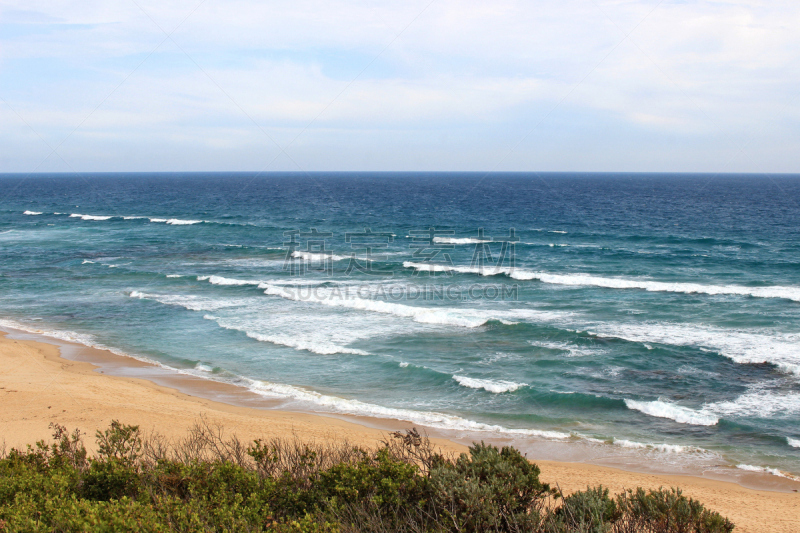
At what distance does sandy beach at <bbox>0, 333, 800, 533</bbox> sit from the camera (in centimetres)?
940

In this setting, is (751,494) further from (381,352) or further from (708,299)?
(708,299)

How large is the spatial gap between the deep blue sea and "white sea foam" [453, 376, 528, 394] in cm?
6

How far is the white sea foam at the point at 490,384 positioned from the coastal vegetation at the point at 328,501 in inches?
324

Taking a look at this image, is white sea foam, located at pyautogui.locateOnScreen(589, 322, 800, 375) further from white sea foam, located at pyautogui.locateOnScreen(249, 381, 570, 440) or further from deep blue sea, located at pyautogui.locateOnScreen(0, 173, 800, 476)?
white sea foam, located at pyautogui.locateOnScreen(249, 381, 570, 440)

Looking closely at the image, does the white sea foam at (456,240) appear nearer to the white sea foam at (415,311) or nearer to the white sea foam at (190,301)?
the white sea foam at (415,311)

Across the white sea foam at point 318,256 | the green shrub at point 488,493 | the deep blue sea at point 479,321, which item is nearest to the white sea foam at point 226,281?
the deep blue sea at point 479,321

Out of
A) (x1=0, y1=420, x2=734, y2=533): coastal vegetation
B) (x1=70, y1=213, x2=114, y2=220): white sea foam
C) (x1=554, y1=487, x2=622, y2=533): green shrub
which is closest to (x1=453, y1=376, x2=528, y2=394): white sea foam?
(x1=0, y1=420, x2=734, y2=533): coastal vegetation

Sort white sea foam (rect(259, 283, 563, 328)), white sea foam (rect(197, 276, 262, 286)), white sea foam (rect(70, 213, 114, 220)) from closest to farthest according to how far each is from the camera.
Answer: white sea foam (rect(259, 283, 563, 328)) < white sea foam (rect(197, 276, 262, 286)) < white sea foam (rect(70, 213, 114, 220))

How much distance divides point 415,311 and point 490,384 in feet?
26.2

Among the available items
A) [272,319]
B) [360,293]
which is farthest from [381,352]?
[360,293]

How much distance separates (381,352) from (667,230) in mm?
37387

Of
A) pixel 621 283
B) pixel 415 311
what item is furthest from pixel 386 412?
pixel 621 283

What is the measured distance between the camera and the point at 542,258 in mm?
Answer: 34906

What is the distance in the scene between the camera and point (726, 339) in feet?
61.4
